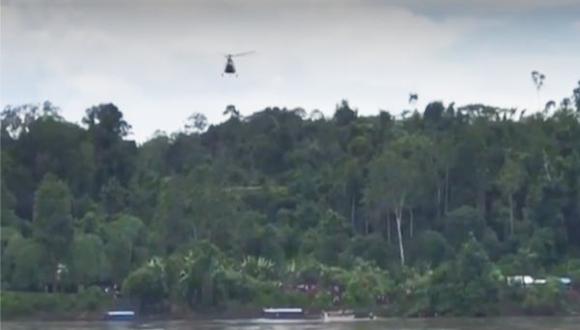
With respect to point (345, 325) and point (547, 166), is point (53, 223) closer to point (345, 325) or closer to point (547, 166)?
point (345, 325)

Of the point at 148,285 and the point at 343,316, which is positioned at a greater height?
the point at 148,285

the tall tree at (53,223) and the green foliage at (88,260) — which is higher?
the tall tree at (53,223)

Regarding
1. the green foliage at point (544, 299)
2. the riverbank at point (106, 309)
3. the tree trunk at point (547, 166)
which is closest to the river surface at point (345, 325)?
the riverbank at point (106, 309)

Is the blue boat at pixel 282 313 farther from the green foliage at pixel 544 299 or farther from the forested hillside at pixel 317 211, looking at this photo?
the green foliage at pixel 544 299

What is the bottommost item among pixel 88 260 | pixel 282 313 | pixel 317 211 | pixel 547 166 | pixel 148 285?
pixel 282 313

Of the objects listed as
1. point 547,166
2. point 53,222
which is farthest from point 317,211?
point 53,222

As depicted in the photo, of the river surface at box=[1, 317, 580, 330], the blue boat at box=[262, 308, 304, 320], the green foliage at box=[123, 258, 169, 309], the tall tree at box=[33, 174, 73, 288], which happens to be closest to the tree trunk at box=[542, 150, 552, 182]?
the river surface at box=[1, 317, 580, 330]

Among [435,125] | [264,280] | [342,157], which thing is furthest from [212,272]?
[435,125]
